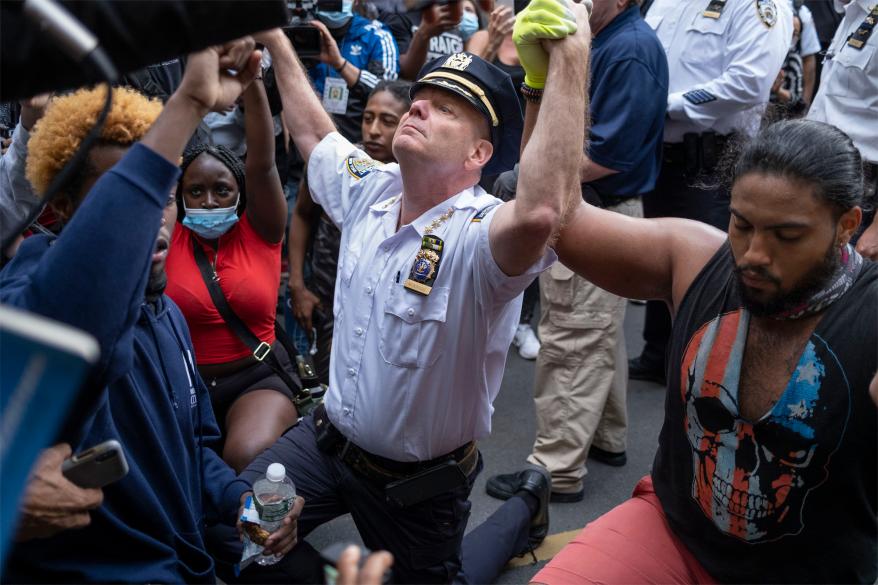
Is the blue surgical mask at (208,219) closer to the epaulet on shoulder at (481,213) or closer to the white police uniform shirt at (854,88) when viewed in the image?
the epaulet on shoulder at (481,213)

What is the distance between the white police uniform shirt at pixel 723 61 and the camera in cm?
430

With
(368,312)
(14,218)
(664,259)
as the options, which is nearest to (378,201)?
(368,312)

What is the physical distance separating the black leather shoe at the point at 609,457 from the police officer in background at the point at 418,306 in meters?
1.52

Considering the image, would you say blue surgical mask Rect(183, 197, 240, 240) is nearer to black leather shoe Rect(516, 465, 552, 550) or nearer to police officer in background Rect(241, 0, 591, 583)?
police officer in background Rect(241, 0, 591, 583)

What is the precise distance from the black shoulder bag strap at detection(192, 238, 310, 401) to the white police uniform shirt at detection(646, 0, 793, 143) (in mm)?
2294

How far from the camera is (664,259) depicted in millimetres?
2344

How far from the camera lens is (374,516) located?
8.89 feet

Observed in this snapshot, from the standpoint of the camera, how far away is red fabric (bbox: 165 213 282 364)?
3326 millimetres

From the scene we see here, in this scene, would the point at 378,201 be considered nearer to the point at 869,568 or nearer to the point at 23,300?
the point at 23,300

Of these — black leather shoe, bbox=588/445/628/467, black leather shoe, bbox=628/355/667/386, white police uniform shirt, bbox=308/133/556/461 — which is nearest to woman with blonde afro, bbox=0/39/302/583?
white police uniform shirt, bbox=308/133/556/461

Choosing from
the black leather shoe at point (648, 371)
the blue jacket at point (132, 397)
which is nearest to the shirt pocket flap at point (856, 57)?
the black leather shoe at point (648, 371)

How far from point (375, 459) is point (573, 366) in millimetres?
1457

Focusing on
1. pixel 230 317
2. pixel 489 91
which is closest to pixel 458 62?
pixel 489 91

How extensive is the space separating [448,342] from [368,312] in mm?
260
